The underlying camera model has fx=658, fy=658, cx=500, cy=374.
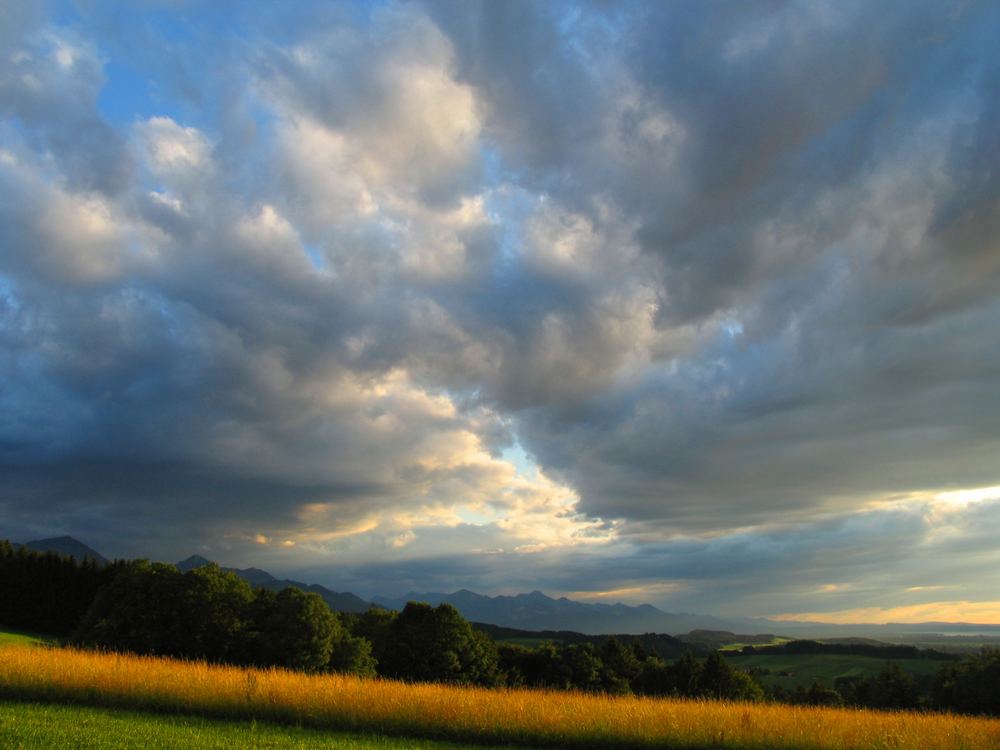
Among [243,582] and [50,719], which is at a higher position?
[243,582]

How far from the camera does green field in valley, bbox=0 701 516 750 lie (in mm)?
11469

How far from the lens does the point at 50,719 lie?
44.7ft

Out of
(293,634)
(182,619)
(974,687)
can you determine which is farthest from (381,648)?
(974,687)

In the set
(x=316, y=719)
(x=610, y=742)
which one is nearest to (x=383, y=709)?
(x=316, y=719)

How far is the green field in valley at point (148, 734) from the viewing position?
11.5 m

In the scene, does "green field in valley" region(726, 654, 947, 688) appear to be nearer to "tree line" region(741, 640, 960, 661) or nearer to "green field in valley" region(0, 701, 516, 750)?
"tree line" region(741, 640, 960, 661)

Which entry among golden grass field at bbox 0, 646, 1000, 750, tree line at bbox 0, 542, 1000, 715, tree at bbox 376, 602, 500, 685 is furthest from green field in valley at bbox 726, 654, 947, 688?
golden grass field at bbox 0, 646, 1000, 750

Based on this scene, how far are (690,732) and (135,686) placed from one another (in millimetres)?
14696

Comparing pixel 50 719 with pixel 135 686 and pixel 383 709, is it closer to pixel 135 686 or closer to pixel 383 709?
pixel 135 686

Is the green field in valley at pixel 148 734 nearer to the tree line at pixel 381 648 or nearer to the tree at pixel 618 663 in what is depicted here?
the tree line at pixel 381 648

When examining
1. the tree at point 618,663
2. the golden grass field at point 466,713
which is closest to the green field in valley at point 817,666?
the tree at point 618,663

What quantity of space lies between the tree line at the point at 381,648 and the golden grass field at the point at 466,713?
38.8 feet

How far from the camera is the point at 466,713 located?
677 inches

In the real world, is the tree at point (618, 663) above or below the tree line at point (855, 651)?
above
